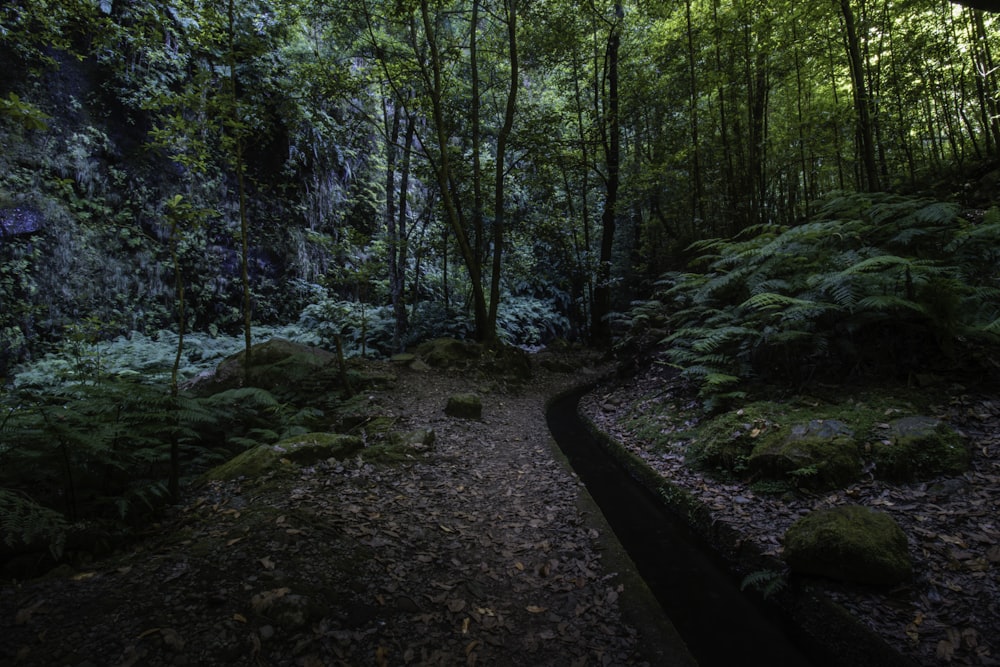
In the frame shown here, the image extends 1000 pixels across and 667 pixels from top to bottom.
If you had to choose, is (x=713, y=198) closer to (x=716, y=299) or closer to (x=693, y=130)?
(x=693, y=130)

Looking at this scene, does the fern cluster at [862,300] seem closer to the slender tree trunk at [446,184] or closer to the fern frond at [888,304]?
the fern frond at [888,304]

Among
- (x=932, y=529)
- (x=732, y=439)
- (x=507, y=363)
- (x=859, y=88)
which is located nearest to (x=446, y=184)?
(x=507, y=363)

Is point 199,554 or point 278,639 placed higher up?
point 199,554

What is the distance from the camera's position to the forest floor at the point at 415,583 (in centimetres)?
229

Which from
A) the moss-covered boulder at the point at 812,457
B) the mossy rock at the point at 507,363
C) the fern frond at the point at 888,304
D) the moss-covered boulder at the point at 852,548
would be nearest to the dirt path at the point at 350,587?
the moss-covered boulder at the point at 852,548

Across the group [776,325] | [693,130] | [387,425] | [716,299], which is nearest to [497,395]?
[387,425]

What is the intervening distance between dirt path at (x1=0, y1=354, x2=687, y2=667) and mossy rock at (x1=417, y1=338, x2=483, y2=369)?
203 inches

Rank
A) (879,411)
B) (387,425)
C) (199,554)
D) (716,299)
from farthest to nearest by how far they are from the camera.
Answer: (716,299) < (387,425) < (879,411) < (199,554)

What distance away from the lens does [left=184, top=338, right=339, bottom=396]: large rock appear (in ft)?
21.9

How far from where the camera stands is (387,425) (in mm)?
6086

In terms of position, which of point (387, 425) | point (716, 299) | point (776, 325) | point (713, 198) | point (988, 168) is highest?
point (713, 198)

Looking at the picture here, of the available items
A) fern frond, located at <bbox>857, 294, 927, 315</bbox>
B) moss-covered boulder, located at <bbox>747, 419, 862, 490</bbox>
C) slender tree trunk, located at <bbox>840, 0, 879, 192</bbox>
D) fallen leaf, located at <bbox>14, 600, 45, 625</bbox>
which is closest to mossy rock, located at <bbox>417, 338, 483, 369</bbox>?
moss-covered boulder, located at <bbox>747, 419, 862, 490</bbox>

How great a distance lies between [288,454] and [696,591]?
376 centimetres

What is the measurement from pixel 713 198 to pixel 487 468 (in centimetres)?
1165
